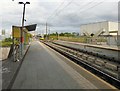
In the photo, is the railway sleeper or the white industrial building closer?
the railway sleeper

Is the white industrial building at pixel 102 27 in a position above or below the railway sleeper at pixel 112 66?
above

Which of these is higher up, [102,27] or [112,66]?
[102,27]

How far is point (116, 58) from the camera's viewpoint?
14273 mm

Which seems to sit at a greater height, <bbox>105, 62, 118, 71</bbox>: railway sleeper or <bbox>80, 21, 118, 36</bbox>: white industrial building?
<bbox>80, 21, 118, 36</bbox>: white industrial building

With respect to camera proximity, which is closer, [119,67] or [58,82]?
[58,82]

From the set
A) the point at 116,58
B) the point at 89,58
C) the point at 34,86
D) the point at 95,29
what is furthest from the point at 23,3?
the point at 95,29

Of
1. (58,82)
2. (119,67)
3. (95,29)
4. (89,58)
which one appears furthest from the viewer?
(95,29)

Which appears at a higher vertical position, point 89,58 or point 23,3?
point 23,3

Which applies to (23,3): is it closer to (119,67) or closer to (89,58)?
(89,58)

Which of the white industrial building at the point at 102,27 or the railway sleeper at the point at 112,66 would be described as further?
the white industrial building at the point at 102,27

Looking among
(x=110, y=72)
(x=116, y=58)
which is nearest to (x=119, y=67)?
(x=110, y=72)

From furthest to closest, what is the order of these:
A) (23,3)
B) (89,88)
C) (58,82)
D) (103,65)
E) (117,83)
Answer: (23,3) → (103,65) → (117,83) → (58,82) → (89,88)

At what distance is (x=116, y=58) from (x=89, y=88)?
6.83 m

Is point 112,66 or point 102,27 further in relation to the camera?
point 102,27
